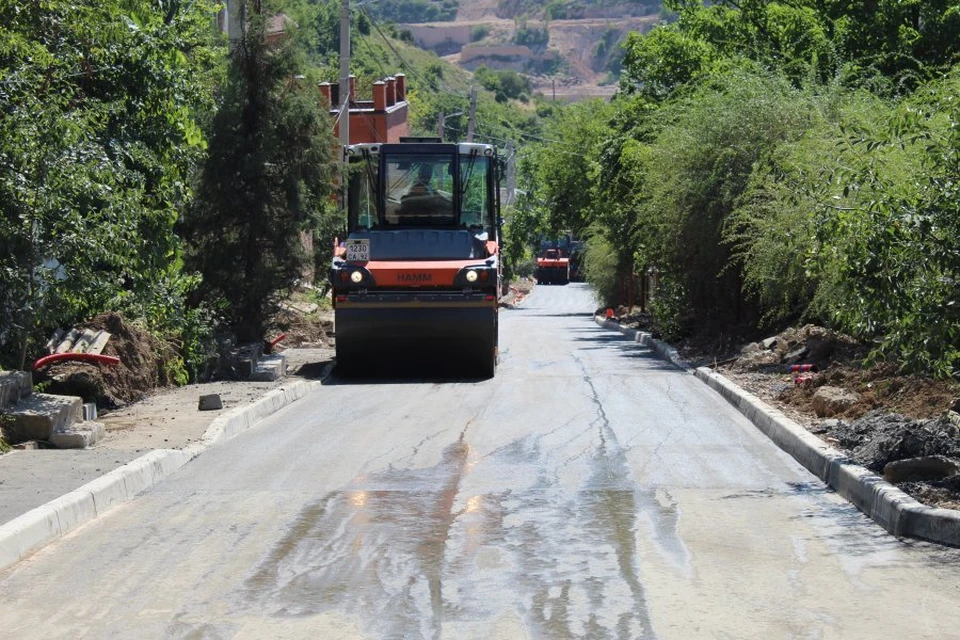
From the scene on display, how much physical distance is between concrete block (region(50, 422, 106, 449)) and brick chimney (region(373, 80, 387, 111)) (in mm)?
61829

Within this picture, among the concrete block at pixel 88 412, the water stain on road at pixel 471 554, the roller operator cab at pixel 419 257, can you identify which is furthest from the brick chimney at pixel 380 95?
the water stain on road at pixel 471 554

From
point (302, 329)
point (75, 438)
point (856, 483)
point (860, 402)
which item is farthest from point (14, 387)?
point (302, 329)

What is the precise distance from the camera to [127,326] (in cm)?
1736

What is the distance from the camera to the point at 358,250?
2028 centimetres

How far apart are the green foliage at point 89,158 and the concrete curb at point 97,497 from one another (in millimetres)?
2084

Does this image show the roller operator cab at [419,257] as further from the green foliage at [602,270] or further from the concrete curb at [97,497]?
the green foliage at [602,270]

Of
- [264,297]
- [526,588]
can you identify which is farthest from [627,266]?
[526,588]

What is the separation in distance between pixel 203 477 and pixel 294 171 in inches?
406

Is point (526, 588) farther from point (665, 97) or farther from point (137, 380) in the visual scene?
point (665, 97)

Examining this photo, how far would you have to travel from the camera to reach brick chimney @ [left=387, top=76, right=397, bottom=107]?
7738 cm

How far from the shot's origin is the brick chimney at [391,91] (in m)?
77.4

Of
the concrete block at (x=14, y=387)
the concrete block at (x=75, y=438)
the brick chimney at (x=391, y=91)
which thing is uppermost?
the brick chimney at (x=391, y=91)

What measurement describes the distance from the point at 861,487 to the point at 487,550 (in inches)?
124

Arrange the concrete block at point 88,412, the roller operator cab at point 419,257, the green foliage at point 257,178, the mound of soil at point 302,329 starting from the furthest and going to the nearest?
the mound of soil at point 302,329 < the green foliage at point 257,178 < the roller operator cab at point 419,257 < the concrete block at point 88,412
